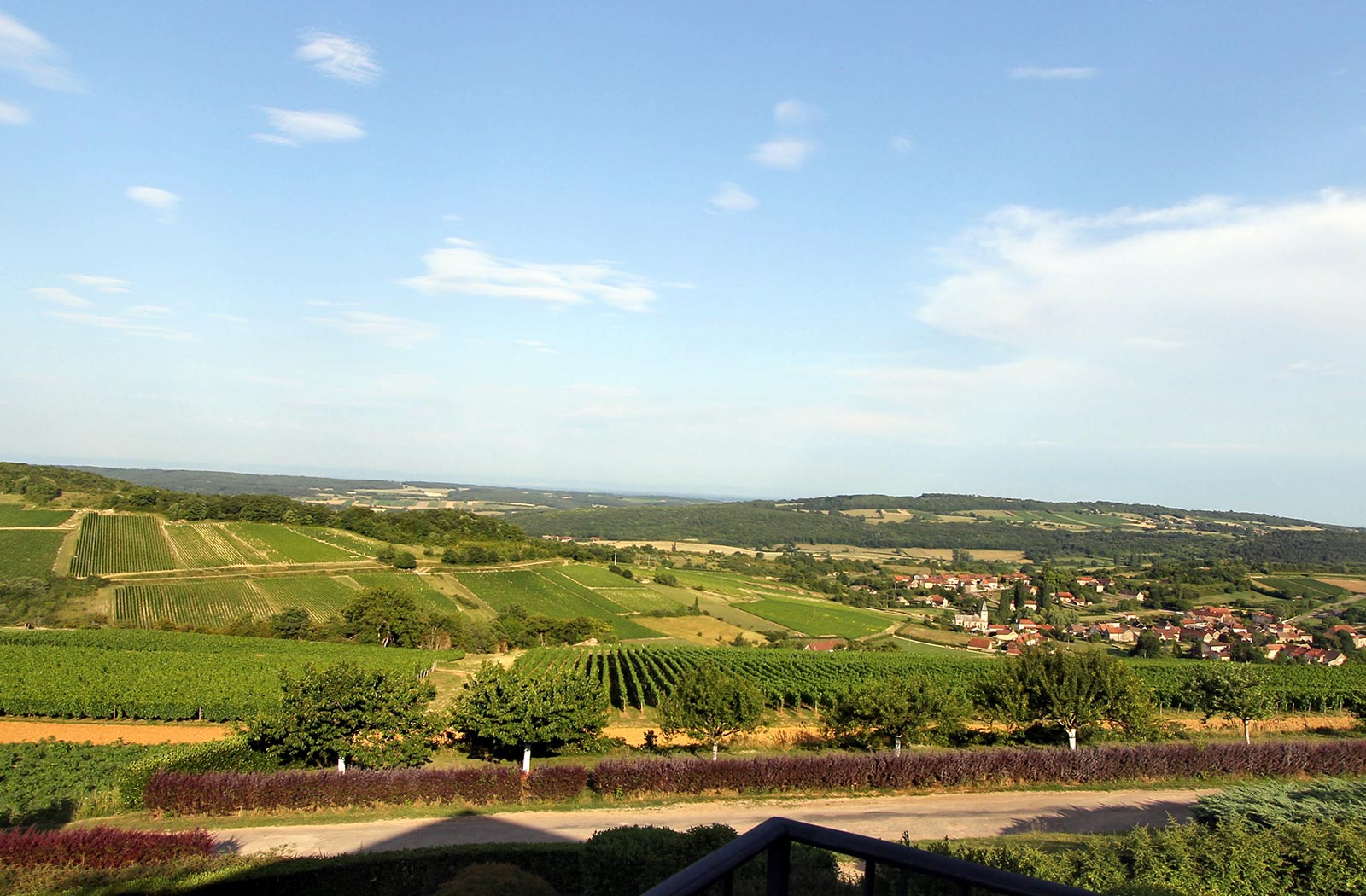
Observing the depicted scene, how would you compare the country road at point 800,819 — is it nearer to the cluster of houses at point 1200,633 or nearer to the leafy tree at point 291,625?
the leafy tree at point 291,625

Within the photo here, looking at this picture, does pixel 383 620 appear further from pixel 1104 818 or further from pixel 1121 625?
pixel 1121 625

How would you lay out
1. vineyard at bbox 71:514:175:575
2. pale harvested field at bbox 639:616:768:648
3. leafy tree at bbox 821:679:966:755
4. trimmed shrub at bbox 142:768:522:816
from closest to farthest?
trimmed shrub at bbox 142:768:522:816 → leafy tree at bbox 821:679:966:755 → vineyard at bbox 71:514:175:575 → pale harvested field at bbox 639:616:768:648

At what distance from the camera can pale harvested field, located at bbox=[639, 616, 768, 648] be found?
61.7 metres

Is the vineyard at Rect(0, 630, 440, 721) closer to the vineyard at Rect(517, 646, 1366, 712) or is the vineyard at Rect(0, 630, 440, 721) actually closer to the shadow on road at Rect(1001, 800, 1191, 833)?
the vineyard at Rect(517, 646, 1366, 712)

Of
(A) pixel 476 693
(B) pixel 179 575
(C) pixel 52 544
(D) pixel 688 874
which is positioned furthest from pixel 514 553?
(D) pixel 688 874

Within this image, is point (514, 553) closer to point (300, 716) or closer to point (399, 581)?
point (399, 581)

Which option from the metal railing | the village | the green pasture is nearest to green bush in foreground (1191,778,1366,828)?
the metal railing

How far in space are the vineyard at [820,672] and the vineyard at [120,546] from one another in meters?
36.1

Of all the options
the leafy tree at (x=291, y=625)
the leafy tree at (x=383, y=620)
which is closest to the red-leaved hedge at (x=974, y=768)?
the leafy tree at (x=383, y=620)

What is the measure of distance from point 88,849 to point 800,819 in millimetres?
14724

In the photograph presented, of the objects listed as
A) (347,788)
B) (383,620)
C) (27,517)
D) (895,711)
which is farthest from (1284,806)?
(27,517)

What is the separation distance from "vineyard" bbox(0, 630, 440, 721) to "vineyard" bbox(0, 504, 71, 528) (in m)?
32.1

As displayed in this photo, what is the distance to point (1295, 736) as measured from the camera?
3134cm

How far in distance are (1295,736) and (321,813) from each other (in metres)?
39.6
